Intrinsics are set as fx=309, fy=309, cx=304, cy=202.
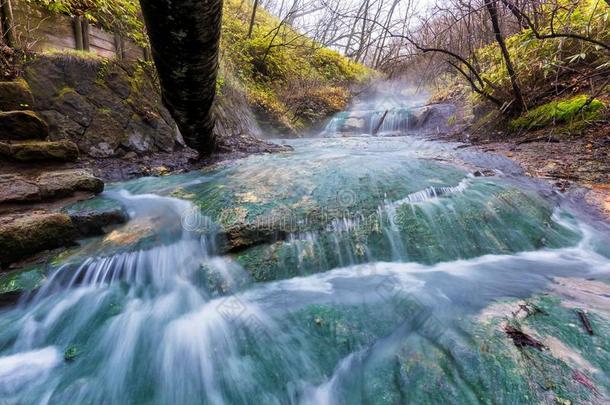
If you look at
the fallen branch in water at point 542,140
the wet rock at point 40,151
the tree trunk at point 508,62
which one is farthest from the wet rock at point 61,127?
the fallen branch in water at point 542,140

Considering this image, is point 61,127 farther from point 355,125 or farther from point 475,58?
point 355,125

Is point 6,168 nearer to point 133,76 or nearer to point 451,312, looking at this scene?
point 133,76

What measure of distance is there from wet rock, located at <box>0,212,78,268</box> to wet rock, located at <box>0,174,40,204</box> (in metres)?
0.36

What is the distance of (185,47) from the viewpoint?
85.0 inches

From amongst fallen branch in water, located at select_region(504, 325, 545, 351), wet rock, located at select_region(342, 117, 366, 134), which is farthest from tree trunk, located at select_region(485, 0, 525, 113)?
wet rock, located at select_region(342, 117, 366, 134)

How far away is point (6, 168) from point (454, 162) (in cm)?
604

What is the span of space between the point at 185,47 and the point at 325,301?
2153 mm

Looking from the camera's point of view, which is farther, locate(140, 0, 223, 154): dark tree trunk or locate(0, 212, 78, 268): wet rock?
locate(0, 212, 78, 268): wet rock

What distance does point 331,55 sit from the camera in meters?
18.0

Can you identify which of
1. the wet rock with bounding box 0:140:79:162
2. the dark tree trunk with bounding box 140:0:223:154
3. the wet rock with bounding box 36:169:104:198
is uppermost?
the dark tree trunk with bounding box 140:0:223:154

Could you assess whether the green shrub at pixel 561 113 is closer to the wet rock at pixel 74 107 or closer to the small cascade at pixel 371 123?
the small cascade at pixel 371 123

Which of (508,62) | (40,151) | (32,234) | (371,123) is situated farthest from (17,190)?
(371,123)

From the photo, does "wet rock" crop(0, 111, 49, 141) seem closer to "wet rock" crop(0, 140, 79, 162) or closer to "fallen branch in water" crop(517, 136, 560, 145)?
"wet rock" crop(0, 140, 79, 162)

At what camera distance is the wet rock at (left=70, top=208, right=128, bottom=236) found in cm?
304
